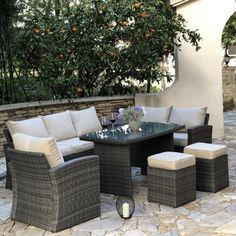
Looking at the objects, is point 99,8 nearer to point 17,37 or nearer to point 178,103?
point 17,37

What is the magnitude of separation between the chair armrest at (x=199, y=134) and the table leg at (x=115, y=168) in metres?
1.30

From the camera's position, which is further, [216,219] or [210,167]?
[210,167]

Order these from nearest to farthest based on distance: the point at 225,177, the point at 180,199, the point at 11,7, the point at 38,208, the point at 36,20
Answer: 1. the point at 38,208
2. the point at 180,199
3. the point at 225,177
4. the point at 11,7
5. the point at 36,20

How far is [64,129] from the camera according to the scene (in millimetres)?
6332

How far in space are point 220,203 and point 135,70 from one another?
430cm

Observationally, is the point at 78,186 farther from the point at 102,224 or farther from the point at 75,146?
the point at 75,146

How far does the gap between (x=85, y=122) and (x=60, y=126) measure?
1.61 ft

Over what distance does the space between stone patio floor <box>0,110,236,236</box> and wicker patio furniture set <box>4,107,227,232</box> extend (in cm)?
11

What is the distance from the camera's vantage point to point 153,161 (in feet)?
16.1

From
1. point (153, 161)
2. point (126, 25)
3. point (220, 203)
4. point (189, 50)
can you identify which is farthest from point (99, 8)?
point (220, 203)

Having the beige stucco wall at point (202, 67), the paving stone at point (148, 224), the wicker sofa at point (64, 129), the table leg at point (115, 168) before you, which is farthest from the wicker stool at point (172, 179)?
the beige stucco wall at point (202, 67)

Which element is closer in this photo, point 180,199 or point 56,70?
point 180,199

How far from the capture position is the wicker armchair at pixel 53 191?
4141 millimetres

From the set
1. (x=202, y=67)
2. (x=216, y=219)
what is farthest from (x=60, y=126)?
(x=202, y=67)
